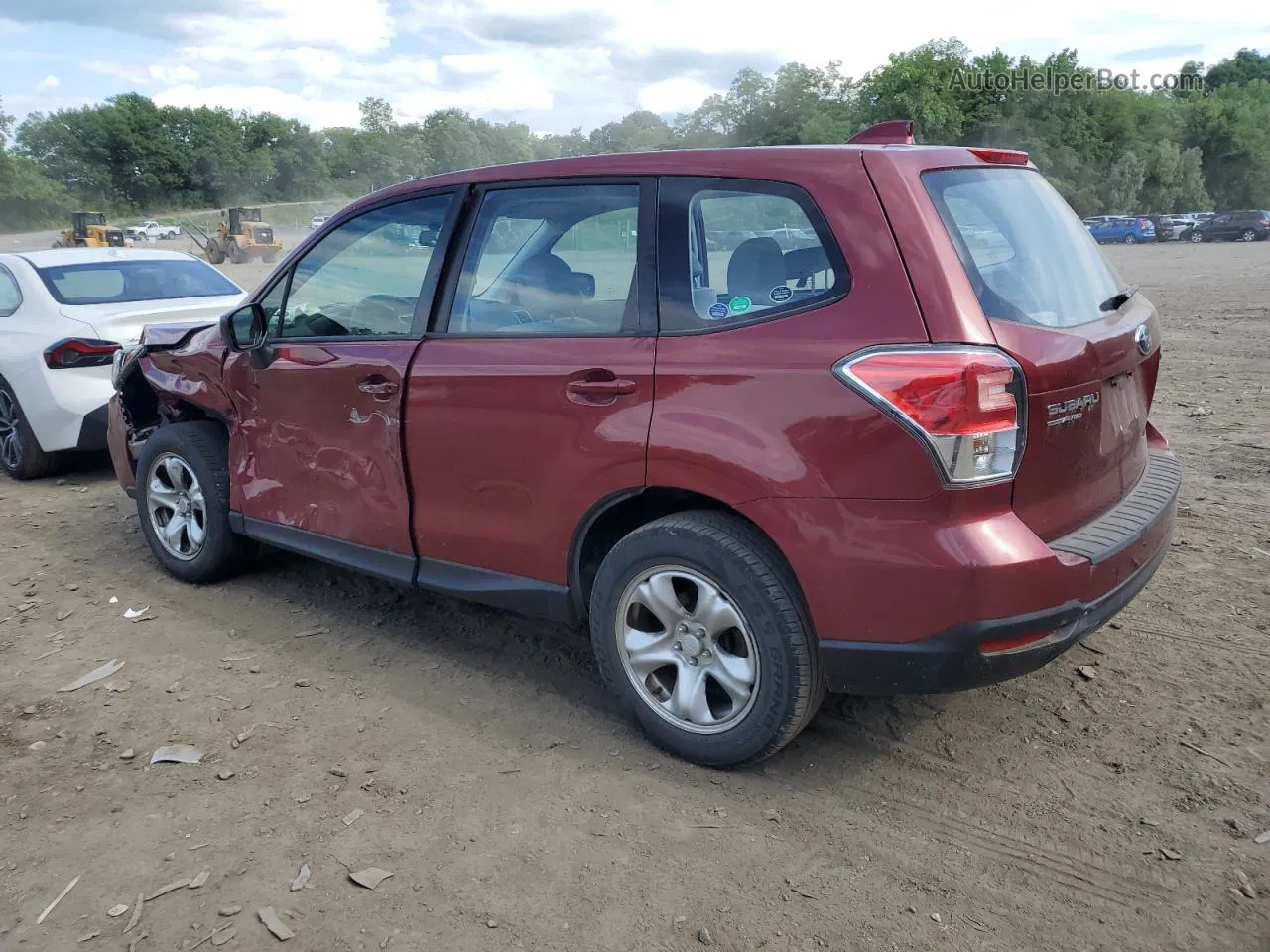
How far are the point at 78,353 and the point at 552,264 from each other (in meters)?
4.45

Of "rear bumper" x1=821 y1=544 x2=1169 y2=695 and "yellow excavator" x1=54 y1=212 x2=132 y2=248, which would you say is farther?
"yellow excavator" x1=54 y1=212 x2=132 y2=248

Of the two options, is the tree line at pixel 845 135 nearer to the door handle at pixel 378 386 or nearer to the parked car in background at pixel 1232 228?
the parked car in background at pixel 1232 228

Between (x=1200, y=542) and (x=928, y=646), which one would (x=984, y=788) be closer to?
(x=928, y=646)

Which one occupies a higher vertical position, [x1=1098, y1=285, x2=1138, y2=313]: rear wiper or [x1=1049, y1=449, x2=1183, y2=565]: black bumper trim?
[x1=1098, y1=285, x2=1138, y2=313]: rear wiper

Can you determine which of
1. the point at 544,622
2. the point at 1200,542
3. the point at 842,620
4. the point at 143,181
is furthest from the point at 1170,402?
the point at 143,181

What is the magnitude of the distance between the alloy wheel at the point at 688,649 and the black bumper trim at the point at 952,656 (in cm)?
29

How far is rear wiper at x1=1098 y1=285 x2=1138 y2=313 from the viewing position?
10.6ft

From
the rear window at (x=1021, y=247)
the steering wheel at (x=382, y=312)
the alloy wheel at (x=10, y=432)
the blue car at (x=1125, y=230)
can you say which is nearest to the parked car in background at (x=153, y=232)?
the blue car at (x=1125, y=230)

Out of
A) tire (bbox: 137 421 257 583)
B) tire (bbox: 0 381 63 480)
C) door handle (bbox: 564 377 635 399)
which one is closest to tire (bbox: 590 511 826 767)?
door handle (bbox: 564 377 635 399)

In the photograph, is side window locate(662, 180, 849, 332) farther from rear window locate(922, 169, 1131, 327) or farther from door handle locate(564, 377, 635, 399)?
rear window locate(922, 169, 1131, 327)

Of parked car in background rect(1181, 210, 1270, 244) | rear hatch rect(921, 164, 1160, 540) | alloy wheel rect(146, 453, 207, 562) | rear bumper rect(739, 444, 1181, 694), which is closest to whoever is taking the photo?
rear bumper rect(739, 444, 1181, 694)

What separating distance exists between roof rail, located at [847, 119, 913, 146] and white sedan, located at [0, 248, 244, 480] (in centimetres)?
489

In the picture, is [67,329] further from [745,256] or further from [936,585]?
[936,585]

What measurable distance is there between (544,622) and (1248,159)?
8423 cm
